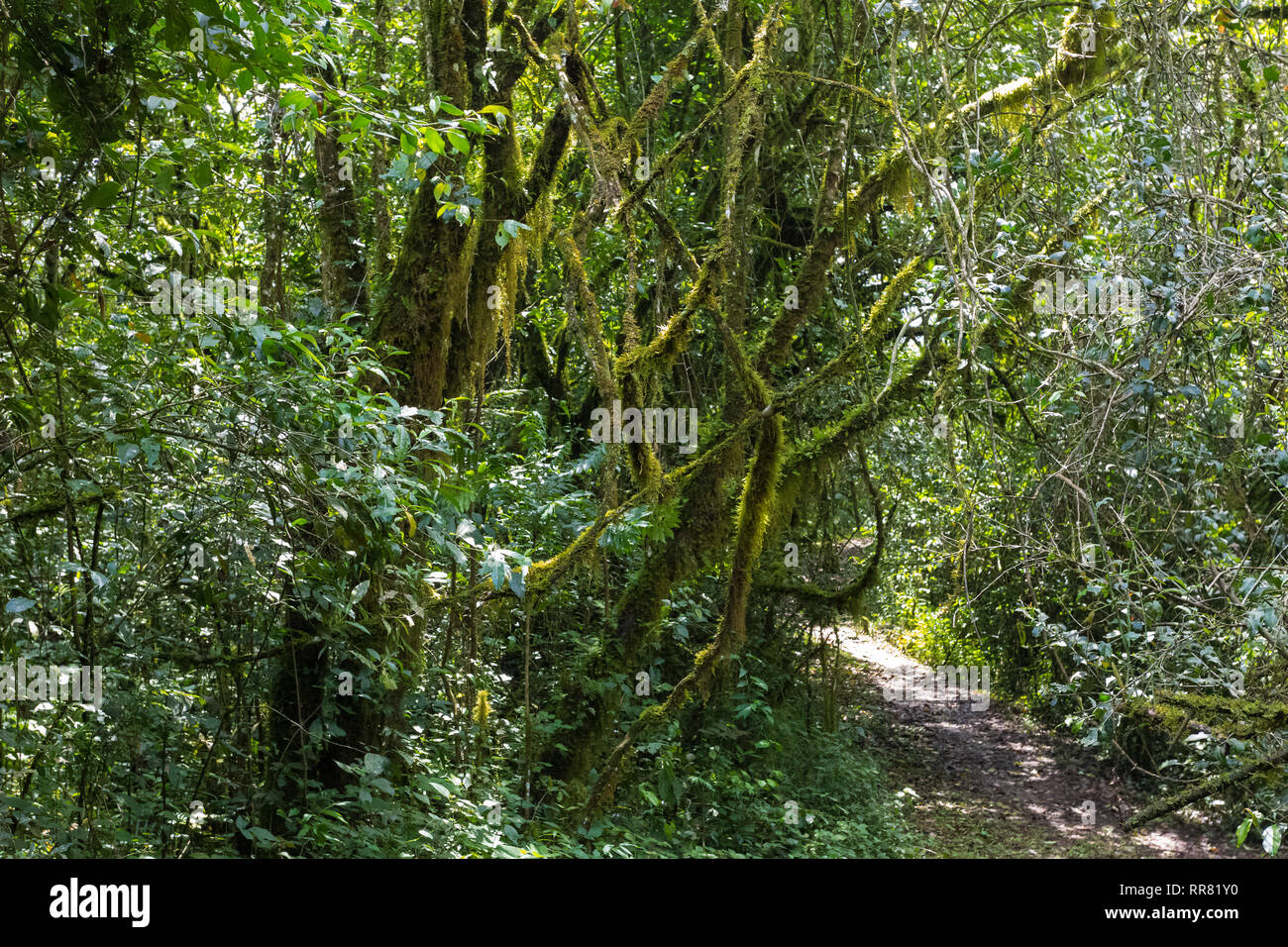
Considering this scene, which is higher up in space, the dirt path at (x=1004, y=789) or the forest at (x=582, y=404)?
the forest at (x=582, y=404)

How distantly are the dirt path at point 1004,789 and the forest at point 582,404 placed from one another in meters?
0.09

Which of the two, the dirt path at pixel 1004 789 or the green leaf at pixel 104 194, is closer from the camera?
the green leaf at pixel 104 194

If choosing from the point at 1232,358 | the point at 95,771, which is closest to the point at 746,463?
the point at 1232,358

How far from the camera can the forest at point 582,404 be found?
3.51 metres

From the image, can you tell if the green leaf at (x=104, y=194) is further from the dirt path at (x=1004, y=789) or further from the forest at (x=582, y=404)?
the dirt path at (x=1004, y=789)

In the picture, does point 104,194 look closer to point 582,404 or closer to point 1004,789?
point 582,404

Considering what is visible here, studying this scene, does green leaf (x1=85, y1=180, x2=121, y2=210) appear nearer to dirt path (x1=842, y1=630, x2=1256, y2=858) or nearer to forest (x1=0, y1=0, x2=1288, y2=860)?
forest (x1=0, y1=0, x2=1288, y2=860)

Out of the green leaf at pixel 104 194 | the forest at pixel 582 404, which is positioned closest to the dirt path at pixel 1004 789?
the forest at pixel 582 404

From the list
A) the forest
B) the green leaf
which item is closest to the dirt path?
the forest

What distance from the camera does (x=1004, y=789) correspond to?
9.45 meters

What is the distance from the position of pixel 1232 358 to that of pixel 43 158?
5.98m

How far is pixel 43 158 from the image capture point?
352 centimetres

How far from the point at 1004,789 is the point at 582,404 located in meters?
5.30

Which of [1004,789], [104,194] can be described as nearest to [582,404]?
[1004,789]
